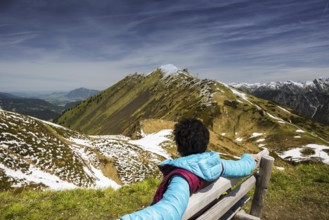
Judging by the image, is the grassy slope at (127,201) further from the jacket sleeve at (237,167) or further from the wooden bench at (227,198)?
the jacket sleeve at (237,167)

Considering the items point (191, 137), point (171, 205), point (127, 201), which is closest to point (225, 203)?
point (191, 137)

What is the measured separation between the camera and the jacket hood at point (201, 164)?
12.6 feet

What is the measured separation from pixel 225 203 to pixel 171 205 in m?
1.91

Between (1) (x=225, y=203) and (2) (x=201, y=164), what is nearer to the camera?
(2) (x=201, y=164)

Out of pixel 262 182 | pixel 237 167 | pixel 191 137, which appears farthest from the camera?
pixel 262 182

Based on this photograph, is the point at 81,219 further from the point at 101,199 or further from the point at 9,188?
the point at 9,188

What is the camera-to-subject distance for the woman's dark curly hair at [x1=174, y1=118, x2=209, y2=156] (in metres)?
4.50

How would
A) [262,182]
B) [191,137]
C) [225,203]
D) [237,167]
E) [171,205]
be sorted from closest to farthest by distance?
[171,205] < [191,137] < [225,203] < [237,167] < [262,182]

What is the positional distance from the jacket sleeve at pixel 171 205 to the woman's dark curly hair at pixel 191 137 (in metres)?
0.88

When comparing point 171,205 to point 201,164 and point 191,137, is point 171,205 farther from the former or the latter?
point 191,137

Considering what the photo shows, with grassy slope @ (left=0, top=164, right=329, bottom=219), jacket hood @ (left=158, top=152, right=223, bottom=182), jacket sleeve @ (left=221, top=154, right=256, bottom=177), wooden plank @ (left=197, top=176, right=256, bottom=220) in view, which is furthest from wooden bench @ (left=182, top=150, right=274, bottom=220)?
grassy slope @ (left=0, top=164, right=329, bottom=219)

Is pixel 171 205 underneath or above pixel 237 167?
above

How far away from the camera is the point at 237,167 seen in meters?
4.88

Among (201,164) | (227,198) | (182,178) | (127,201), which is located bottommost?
(127,201)
